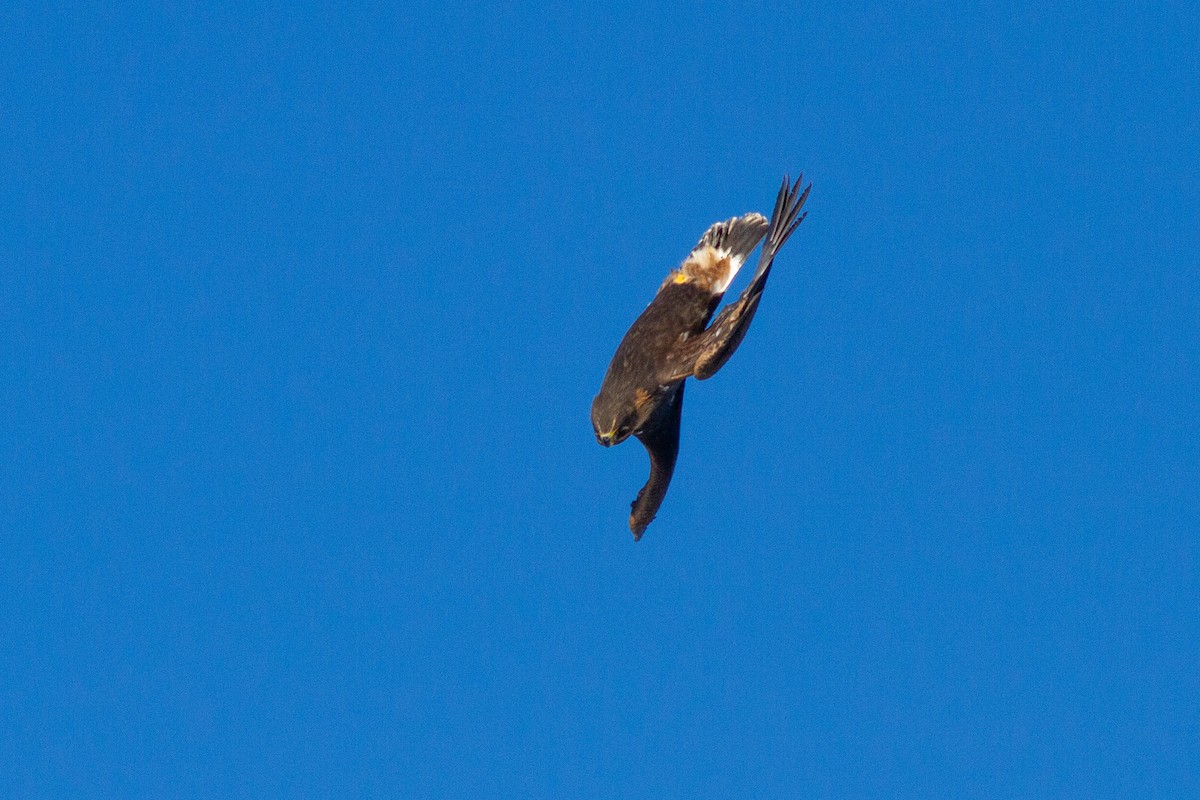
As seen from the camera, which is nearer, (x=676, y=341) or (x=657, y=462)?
(x=676, y=341)

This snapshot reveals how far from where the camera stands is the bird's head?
41.9 ft

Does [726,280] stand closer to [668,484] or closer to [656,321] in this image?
[656,321]

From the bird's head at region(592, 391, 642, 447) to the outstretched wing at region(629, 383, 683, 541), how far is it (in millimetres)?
293

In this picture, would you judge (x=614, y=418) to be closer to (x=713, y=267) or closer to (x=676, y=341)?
(x=676, y=341)

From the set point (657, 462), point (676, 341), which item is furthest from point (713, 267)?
point (657, 462)

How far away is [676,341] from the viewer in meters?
13.0

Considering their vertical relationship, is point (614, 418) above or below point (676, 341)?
below

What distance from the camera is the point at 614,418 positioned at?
12773mm

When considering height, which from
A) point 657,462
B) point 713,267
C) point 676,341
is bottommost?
point 657,462

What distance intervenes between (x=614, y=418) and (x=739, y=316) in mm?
1240

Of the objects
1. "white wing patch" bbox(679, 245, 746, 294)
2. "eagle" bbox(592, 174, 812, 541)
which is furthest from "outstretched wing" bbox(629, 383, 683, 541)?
"white wing patch" bbox(679, 245, 746, 294)

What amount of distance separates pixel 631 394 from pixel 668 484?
3.56 feet

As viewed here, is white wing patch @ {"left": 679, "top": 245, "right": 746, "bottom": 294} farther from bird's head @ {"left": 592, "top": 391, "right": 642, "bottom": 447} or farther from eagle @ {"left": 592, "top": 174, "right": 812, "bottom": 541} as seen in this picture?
bird's head @ {"left": 592, "top": 391, "right": 642, "bottom": 447}

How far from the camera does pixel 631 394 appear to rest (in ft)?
A: 42.1
